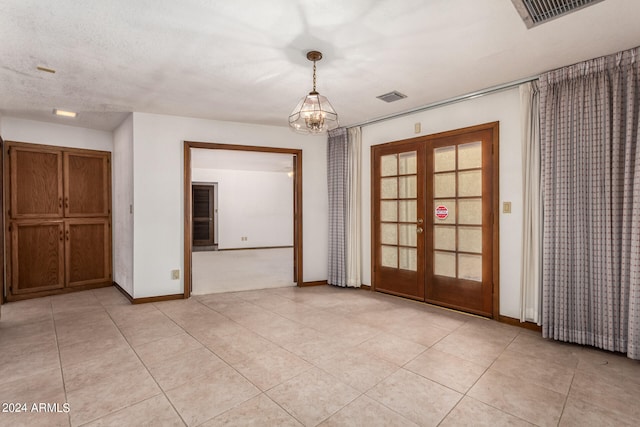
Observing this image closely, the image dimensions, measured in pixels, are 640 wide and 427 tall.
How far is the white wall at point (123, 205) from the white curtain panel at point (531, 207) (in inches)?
187

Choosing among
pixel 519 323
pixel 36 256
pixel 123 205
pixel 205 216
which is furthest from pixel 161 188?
pixel 205 216

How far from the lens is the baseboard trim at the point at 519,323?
3233mm

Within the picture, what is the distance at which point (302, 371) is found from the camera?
242cm

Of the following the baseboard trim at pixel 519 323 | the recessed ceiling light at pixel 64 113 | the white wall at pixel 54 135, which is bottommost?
the baseboard trim at pixel 519 323

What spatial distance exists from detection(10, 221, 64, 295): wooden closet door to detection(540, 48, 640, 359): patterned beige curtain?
6.29 metres

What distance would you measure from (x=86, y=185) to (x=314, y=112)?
439 cm

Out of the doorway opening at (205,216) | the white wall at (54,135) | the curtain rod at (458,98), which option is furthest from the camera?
the doorway opening at (205,216)

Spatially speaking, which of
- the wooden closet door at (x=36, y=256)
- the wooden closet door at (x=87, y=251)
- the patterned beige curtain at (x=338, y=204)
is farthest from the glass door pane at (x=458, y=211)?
the wooden closet door at (x=36, y=256)

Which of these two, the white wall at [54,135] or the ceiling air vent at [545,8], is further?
the white wall at [54,135]

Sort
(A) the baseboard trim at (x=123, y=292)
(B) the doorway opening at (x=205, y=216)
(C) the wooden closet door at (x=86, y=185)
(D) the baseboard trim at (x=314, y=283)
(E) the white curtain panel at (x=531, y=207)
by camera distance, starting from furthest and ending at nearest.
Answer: (B) the doorway opening at (x=205, y=216)
(D) the baseboard trim at (x=314, y=283)
(C) the wooden closet door at (x=86, y=185)
(A) the baseboard trim at (x=123, y=292)
(E) the white curtain panel at (x=531, y=207)

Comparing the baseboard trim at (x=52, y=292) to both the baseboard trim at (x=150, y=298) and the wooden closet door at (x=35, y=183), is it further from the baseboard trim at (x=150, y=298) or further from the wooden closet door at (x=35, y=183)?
the wooden closet door at (x=35, y=183)

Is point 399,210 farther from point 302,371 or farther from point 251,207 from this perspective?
point 251,207

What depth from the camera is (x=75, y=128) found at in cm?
501

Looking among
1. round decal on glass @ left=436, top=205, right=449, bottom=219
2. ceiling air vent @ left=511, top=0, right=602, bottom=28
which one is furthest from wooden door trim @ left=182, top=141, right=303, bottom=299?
ceiling air vent @ left=511, top=0, right=602, bottom=28
